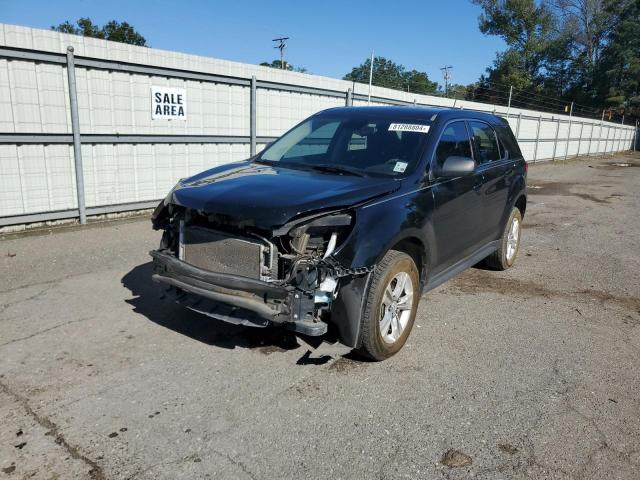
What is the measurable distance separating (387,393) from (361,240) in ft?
3.36

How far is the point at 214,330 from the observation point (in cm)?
420

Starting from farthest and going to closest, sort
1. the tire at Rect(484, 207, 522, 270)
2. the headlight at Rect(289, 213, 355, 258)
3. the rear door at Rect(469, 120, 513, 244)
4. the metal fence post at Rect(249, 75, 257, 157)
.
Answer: the metal fence post at Rect(249, 75, 257, 157) < the tire at Rect(484, 207, 522, 270) < the rear door at Rect(469, 120, 513, 244) < the headlight at Rect(289, 213, 355, 258)

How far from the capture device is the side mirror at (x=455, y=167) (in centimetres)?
419

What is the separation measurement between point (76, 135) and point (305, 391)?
5.95 meters

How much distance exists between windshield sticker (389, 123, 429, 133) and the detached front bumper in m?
2.05

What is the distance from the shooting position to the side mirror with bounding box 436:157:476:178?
13.7 feet

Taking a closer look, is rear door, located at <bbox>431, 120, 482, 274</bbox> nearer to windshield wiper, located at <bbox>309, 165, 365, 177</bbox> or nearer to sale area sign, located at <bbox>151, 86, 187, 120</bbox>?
windshield wiper, located at <bbox>309, 165, 365, 177</bbox>

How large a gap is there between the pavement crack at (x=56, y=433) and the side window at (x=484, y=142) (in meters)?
4.29

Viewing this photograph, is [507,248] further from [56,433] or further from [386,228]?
[56,433]

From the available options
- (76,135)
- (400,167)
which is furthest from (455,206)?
(76,135)

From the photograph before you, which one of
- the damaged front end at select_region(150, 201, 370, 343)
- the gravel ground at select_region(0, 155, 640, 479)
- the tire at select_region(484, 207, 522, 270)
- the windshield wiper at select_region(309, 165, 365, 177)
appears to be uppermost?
the windshield wiper at select_region(309, 165, 365, 177)

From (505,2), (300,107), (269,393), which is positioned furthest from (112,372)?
(505,2)

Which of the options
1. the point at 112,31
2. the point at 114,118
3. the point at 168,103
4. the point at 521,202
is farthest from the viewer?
the point at 112,31

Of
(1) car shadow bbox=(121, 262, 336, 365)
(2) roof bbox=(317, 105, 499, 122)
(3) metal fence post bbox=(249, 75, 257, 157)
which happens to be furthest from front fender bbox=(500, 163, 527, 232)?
(3) metal fence post bbox=(249, 75, 257, 157)
